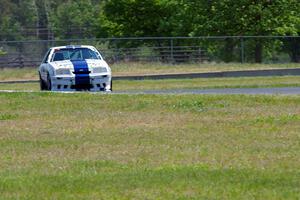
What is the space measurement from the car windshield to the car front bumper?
1.04m

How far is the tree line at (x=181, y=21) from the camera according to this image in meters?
53.1

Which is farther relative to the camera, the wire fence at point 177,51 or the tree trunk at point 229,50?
the wire fence at point 177,51

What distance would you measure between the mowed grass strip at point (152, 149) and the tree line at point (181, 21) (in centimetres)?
3072

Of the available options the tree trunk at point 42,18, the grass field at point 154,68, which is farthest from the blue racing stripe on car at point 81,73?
the tree trunk at point 42,18

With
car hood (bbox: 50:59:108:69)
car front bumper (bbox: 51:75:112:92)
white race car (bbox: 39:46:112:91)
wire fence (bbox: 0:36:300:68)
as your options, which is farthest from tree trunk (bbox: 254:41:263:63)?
car front bumper (bbox: 51:75:112:92)

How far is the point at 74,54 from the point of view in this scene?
88.2ft

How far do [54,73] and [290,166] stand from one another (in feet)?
50.3

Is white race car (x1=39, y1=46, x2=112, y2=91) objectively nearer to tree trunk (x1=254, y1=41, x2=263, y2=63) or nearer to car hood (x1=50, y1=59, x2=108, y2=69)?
car hood (x1=50, y1=59, x2=108, y2=69)

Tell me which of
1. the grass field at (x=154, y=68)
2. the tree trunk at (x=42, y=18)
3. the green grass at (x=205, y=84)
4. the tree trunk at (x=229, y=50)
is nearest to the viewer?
the green grass at (x=205, y=84)

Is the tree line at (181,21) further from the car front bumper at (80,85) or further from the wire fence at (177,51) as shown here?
the car front bumper at (80,85)

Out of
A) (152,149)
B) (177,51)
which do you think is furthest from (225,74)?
(152,149)

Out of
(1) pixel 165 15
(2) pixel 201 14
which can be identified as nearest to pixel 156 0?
(1) pixel 165 15

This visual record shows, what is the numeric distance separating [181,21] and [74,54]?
33.2 meters

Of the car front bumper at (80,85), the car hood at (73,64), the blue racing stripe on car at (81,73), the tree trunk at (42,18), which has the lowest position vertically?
the tree trunk at (42,18)
